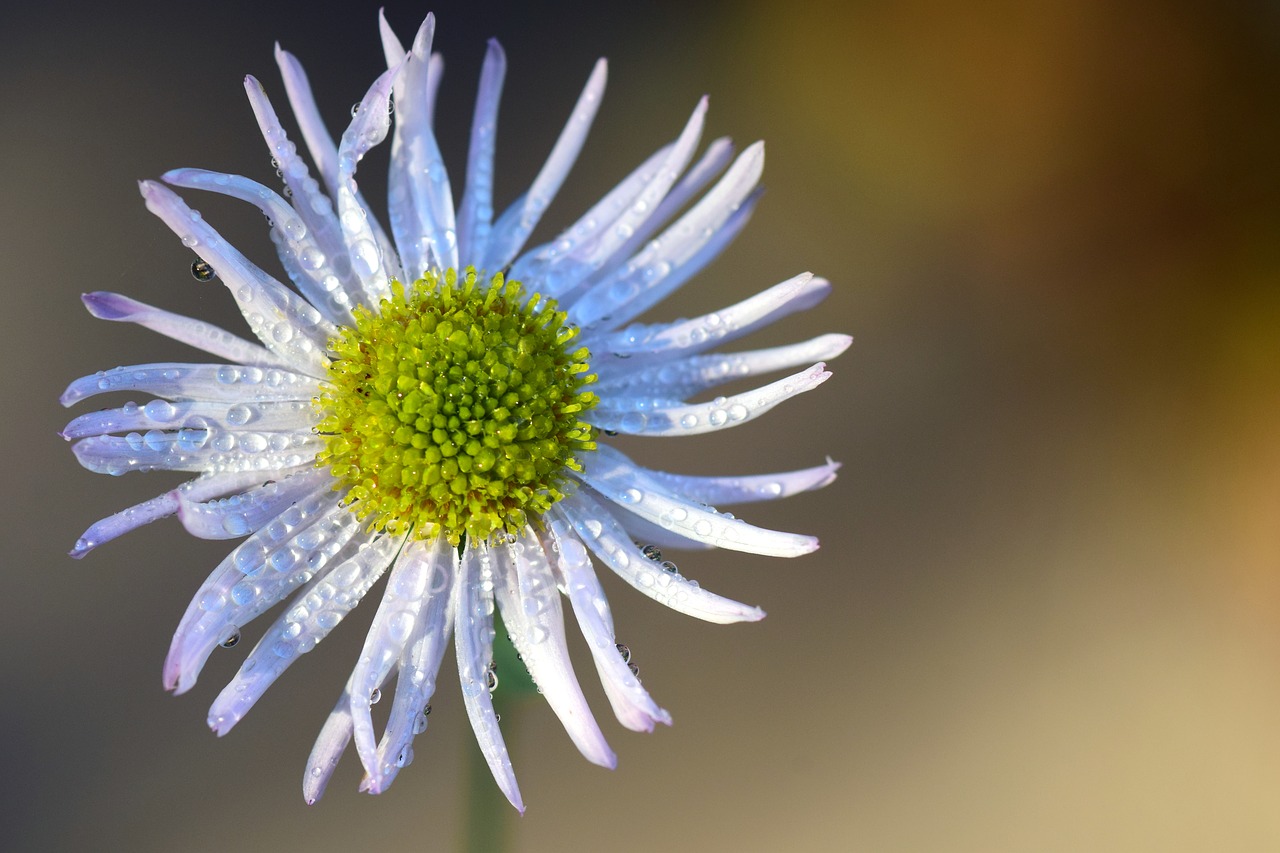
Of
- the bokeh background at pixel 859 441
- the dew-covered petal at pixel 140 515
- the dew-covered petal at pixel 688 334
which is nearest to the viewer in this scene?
the dew-covered petal at pixel 140 515

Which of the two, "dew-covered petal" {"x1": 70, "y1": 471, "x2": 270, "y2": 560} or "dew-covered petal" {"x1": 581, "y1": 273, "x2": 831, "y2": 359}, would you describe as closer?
"dew-covered petal" {"x1": 70, "y1": 471, "x2": 270, "y2": 560}

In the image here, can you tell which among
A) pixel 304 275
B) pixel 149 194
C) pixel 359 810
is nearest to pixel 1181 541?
pixel 359 810

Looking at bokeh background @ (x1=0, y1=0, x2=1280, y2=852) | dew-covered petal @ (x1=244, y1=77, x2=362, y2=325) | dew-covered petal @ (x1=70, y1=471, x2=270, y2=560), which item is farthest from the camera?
bokeh background @ (x1=0, y1=0, x2=1280, y2=852)

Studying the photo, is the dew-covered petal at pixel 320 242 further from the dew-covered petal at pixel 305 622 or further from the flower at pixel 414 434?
the dew-covered petal at pixel 305 622

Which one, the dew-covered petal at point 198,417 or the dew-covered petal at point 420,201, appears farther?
the dew-covered petal at point 420,201

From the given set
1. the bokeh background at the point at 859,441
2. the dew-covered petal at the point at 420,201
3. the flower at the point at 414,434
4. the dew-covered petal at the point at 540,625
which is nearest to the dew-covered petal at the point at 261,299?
the flower at the point at 414,434

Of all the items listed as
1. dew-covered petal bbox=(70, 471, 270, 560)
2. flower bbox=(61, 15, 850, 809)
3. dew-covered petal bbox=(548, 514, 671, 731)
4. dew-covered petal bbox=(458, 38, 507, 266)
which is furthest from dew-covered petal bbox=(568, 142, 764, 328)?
dew-covered petal bbox=(70, 471, 270, 560)

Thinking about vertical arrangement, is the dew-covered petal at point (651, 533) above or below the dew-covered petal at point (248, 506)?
below

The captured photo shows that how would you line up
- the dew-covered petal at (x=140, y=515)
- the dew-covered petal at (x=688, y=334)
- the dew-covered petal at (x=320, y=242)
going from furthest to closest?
the dew-covered petal at (x=688, y=334), the dew-covered petal at (x=320, y=242), the dew-covered petal at (x=140, y=515)

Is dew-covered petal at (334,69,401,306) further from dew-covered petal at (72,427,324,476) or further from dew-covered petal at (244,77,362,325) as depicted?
dew-covered petal at (72,427,324,476)
